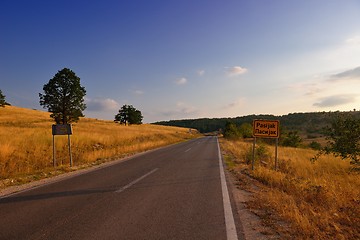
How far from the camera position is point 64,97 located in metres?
36.6

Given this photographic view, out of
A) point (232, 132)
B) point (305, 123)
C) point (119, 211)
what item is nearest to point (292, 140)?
point (232, 132)

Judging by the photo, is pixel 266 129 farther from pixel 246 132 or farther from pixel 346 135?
pixel 246 132

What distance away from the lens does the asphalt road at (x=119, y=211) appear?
4578 mm

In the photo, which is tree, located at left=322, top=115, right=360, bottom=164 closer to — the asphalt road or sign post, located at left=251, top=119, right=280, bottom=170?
sign post, located at left=251, top=119, right=280, bottom=170

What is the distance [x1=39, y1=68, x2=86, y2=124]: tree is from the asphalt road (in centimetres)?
2947

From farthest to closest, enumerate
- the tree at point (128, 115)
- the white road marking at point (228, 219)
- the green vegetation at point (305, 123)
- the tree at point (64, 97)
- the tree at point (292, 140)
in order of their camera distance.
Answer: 1. the tree at point (128, 115)
2. the tree at point (292, 140)
3. the tree at point (64, 97)
4. the green vegetation at point (305, 123)
5. the white road marking at point (228, 219)

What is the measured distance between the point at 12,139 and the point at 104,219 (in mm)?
14690

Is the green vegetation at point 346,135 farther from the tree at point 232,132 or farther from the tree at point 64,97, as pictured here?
the tree at point 232,132

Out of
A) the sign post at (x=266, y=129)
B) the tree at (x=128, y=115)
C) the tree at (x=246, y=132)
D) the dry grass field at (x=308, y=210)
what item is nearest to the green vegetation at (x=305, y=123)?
the sign post at (x=266, y=129)

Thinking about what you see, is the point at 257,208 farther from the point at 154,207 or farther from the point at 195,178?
the point at 195,178

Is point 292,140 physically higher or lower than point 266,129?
lower

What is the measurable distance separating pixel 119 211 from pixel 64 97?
34.1 meters

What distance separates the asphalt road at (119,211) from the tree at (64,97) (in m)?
29.5

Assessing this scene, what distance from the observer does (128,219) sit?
5254 mm
